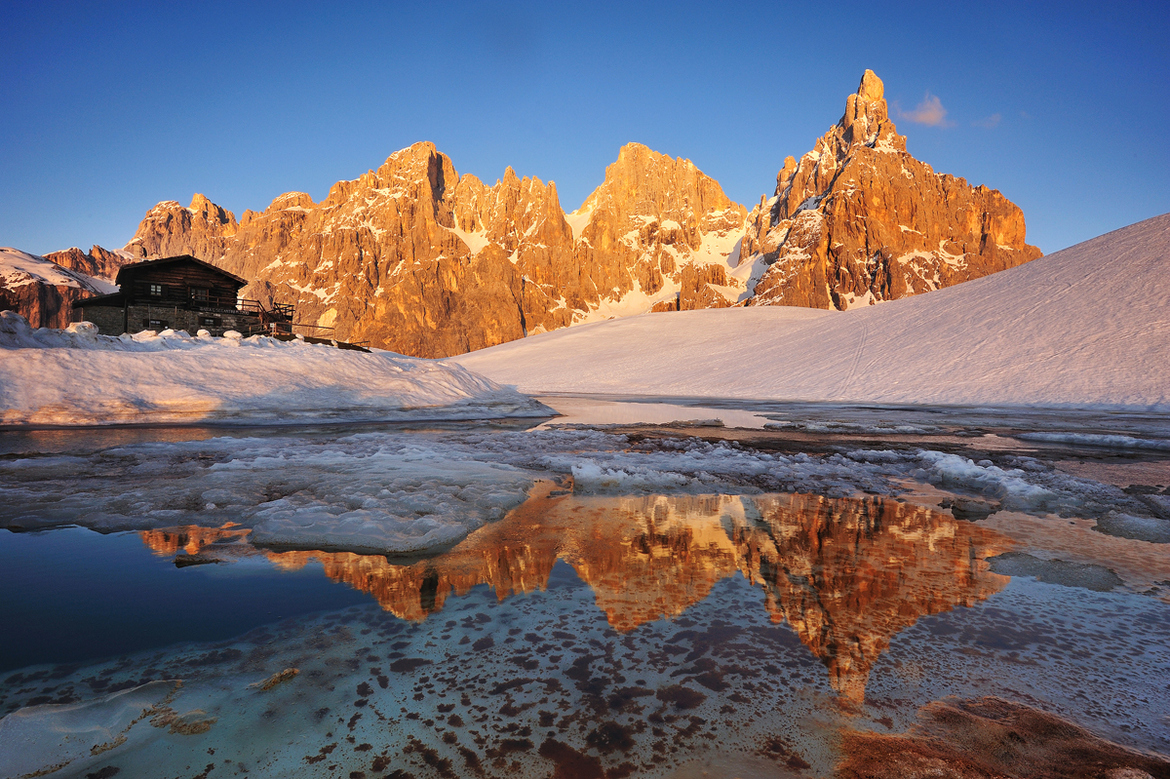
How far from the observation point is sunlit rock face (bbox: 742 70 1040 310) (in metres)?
150

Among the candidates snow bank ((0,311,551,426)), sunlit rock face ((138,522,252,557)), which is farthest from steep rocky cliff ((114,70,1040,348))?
sunlit rock face ((138,522,252,557))

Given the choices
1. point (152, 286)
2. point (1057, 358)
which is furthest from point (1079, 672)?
point (152, 286)

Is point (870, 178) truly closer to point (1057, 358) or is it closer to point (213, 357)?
point (1057, 358)

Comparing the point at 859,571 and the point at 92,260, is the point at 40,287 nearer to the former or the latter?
the point at 92,260

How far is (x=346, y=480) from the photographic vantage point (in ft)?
21.7

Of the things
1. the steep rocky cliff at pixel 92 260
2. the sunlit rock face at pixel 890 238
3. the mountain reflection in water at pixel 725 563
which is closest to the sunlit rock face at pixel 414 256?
the steep rocky cliff at pixel 92 260

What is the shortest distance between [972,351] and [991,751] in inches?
1266

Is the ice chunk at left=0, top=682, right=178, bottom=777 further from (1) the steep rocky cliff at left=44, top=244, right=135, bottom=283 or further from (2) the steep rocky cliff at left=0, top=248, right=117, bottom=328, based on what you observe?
(1) the steep rocky cliff at left=44, top=244, right=135, bottom=283

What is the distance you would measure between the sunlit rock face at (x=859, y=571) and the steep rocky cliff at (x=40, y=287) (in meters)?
113

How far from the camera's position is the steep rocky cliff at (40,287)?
87062 millimetres

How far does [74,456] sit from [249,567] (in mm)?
7120

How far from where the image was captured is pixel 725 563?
4.03m

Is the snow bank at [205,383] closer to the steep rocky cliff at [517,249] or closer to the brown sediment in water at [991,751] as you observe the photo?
the brown sediment in water at [991,751]

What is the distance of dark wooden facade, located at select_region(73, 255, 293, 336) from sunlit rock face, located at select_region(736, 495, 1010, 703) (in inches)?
1303
